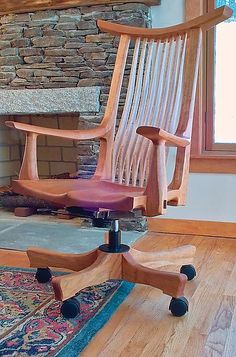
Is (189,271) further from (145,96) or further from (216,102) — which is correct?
(216,102)

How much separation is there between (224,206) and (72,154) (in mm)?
1197

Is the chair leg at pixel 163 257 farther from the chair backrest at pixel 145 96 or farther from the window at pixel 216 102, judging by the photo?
the window at pixel 216 102

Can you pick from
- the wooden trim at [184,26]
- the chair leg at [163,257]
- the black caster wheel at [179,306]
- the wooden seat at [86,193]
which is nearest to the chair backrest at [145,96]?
the wooden trim at [184,26]

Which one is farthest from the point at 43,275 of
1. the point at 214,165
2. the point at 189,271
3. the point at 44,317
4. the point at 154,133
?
the point at 214,165

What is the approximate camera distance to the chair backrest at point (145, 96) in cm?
180

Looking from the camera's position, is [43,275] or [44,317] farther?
[43,275]

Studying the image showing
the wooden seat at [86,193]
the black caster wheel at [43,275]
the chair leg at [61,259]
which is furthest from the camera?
the black caster wheel at [43,275]

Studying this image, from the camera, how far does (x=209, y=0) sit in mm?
2477

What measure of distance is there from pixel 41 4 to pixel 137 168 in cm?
137

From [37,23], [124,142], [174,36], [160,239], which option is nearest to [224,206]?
[160,239]

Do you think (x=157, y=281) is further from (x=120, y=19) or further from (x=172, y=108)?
(x=120, y=19)

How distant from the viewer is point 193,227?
101 inches

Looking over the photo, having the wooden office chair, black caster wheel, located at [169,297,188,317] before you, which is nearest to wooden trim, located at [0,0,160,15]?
the wooden office chair

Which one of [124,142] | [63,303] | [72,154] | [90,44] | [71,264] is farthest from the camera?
[72,154]
